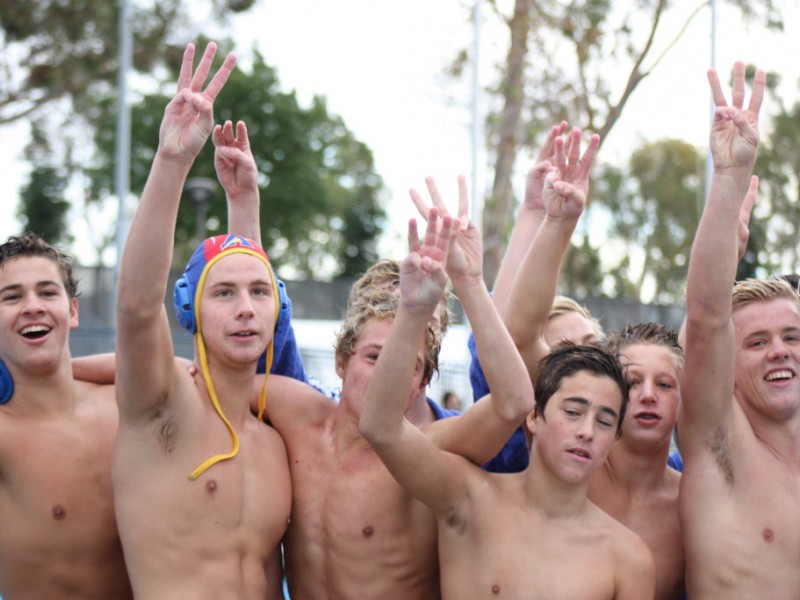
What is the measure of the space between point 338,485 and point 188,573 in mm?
634

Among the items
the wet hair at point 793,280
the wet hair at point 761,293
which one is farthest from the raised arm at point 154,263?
the wet hair at point 793,280

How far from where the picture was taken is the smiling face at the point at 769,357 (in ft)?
12.1

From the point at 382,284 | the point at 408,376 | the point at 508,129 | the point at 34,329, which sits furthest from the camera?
the point at 508,129

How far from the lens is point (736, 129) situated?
3.47 m

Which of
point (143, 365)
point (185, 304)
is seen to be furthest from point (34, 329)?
point (143, 365)

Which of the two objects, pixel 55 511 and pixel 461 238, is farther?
pixel 55 511

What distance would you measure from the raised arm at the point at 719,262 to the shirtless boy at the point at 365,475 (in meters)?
0.61

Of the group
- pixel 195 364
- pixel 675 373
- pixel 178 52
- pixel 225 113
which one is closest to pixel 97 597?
pixel 195 364

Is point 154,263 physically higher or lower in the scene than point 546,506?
higher

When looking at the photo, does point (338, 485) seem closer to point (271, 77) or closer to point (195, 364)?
point (195, 364)

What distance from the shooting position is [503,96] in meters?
17.5

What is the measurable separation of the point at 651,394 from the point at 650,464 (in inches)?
11.5

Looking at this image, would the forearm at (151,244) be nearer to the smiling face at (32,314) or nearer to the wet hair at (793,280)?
the smiling face at (32,314)

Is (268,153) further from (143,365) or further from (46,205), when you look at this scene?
(143,365)
